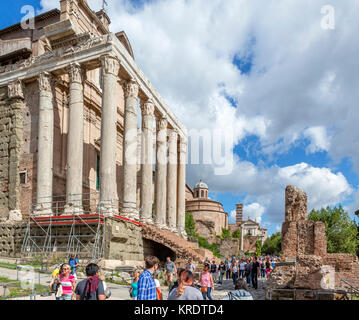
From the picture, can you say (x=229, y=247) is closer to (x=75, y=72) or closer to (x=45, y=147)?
(x=45, y=147)

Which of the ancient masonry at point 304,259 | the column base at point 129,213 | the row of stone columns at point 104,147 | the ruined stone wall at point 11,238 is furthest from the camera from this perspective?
the column base at point 129,213

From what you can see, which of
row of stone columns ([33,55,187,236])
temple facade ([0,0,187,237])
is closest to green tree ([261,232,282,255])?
temple facade ([0,0,187,237])

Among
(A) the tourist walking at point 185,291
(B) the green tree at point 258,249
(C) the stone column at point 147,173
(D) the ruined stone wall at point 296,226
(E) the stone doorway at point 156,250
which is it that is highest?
(C) the stone column at point 147,173

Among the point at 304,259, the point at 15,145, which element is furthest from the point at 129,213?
the point at 304,259

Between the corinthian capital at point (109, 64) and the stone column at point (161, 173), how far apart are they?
922 centimetres

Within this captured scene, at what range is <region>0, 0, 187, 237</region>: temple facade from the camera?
23703 mm

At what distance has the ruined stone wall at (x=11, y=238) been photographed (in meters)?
23.6

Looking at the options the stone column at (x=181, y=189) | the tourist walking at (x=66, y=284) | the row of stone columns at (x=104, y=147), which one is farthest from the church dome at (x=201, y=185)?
the tourist walking at (x=66, y=284)

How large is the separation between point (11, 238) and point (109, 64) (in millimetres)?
11815

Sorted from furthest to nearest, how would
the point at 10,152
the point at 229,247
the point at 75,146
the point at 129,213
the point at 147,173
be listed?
the point at 229,247
the point at 147,173
the point at 10,152
the point at 129,213
the point at 75,146

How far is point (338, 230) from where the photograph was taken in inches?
1751

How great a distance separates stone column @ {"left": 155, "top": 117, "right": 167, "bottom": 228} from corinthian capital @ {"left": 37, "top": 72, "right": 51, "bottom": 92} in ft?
33.2

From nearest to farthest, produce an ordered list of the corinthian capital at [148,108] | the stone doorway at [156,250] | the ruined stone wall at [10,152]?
1. the stone doorway at [156,250]
2. the ruined stone wall at [10,152]
3. the corinthian capital at [148,108]

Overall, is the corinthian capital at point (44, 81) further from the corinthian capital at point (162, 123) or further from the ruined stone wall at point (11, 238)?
the corinthian capital at point (162, 123)
